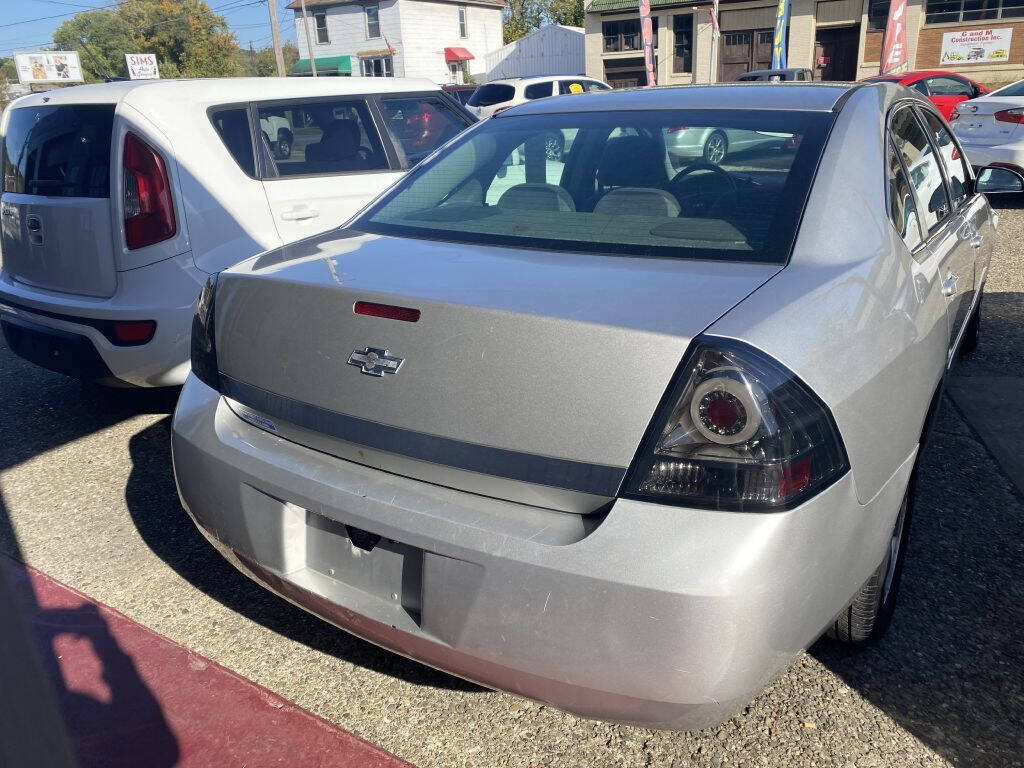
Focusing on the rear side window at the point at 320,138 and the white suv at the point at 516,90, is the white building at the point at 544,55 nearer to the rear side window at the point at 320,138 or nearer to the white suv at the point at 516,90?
the white suv at the point at 516,90

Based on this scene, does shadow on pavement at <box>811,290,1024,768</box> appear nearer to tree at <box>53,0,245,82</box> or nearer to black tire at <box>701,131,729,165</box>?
black tire at <box>701,131,729,165</box>

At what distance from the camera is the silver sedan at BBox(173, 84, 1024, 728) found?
1636 millimetres

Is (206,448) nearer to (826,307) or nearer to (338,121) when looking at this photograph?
(826,307)

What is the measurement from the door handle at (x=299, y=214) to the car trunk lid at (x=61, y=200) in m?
0.85

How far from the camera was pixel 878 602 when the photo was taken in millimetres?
2314

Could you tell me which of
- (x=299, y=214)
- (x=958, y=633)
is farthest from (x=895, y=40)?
(x=958, y=633)

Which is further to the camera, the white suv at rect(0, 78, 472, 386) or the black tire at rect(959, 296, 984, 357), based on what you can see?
the black tire at rect(959, 296, 984, 357)

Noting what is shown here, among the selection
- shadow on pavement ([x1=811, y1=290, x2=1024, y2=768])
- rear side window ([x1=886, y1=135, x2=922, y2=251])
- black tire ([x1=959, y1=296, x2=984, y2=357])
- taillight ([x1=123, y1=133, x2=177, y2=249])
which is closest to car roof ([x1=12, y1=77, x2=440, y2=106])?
taillight ([x1=123, y1=133, x2=177, y2=249])

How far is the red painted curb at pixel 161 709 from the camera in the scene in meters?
2.19

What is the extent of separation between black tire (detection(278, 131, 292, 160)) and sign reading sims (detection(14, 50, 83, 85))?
218 ft

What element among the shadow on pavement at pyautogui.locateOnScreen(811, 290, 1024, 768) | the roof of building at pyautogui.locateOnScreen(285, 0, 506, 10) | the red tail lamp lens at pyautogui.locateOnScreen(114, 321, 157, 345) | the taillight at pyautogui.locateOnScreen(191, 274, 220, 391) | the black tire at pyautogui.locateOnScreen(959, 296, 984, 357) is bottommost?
the shadow on pavement at pyautogui.locateOnScreen(811, 290, 1024, 768)

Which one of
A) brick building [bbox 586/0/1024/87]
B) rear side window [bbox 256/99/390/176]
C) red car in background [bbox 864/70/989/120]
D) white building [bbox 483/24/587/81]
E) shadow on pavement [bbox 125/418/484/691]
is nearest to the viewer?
shadow on pavement [bbox 125/418/484/691]

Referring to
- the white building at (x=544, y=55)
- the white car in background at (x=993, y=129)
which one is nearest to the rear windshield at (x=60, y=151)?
the white car in background at (x=993, y=129)

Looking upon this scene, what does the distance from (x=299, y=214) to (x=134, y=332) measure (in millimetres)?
1068
